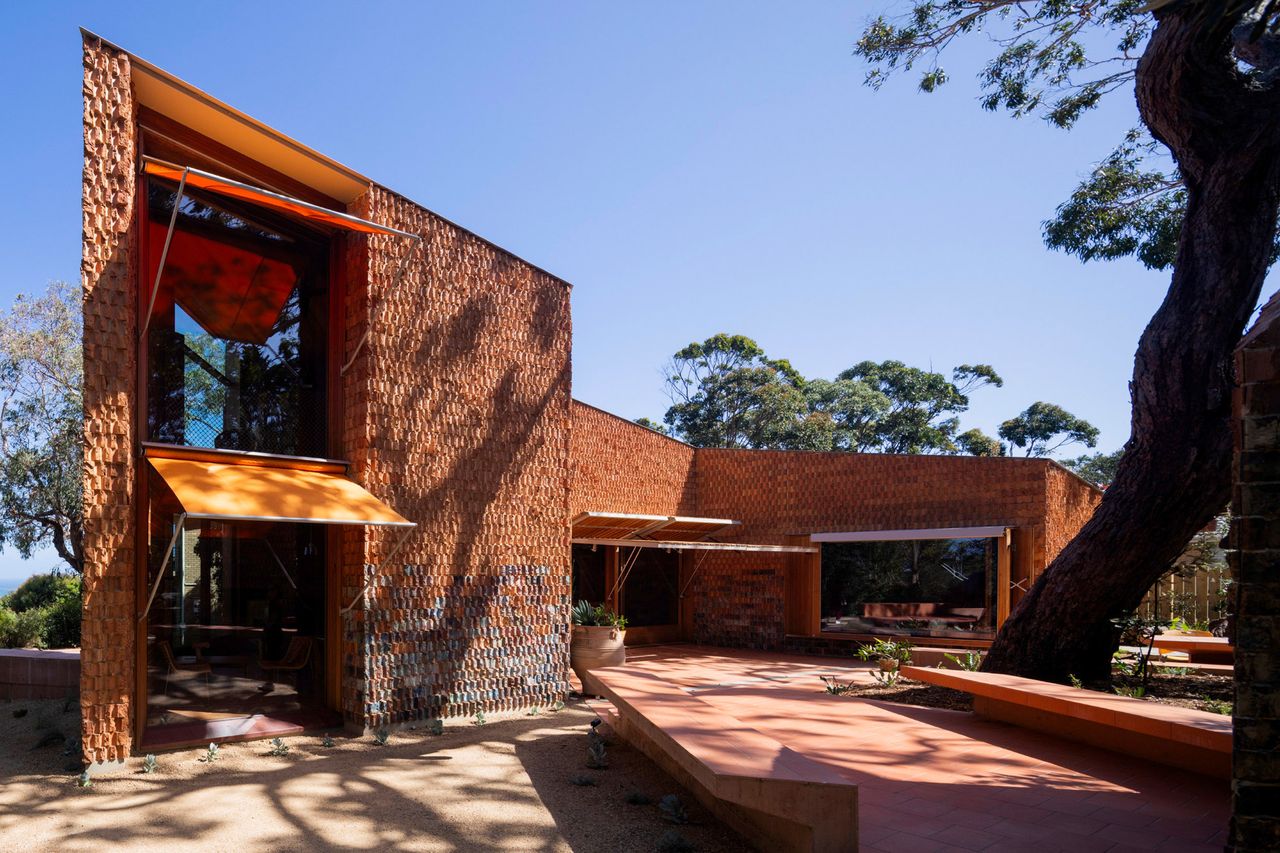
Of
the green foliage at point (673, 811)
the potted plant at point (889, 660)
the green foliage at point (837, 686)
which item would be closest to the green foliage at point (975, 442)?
the potted plant at point (889, 660)

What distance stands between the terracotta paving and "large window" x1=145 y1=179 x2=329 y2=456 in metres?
4.84

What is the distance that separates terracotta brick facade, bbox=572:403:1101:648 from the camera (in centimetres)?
1353

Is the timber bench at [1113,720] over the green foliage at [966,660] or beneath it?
over

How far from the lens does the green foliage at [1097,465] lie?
101 ft

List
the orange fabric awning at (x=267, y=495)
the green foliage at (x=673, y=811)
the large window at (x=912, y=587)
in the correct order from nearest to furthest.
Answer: the green foliage at (x=673, y=811), the orange fabric awning at (x=267, y=495), the large window at (x=912, y=587)

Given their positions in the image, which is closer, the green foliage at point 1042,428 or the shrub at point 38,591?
the shrub at point 38,591

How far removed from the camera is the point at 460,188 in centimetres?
1282

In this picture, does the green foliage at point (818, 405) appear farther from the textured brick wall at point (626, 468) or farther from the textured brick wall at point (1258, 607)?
the textured brick wall at point (1258, 607)

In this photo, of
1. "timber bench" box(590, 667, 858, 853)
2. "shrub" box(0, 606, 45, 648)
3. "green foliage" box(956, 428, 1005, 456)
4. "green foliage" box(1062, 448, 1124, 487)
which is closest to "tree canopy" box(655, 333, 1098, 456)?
"green foliage" box(956, 428, 1005, 456)

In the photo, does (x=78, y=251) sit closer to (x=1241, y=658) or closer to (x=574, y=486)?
(x=1241, y=658)

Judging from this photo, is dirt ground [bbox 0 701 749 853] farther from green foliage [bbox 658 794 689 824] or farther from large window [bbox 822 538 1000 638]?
large window [bbox 822 538 1000 638]

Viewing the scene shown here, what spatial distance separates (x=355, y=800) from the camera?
16.8 feet

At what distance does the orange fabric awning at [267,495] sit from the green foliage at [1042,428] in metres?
30.2

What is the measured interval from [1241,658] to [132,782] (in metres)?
6.40
